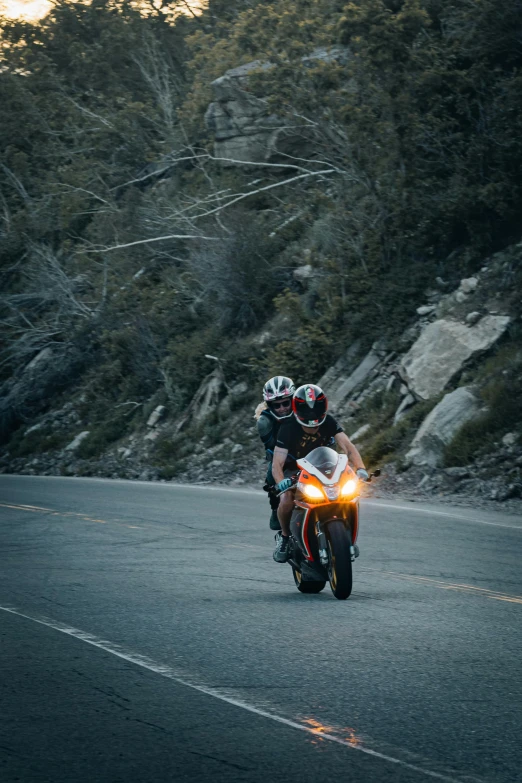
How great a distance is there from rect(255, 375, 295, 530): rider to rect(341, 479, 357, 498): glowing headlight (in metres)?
0.98

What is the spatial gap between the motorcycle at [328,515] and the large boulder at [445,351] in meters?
13.3

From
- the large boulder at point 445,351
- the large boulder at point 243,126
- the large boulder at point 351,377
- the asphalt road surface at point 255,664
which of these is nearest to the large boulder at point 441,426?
the large boulder at point 445,351

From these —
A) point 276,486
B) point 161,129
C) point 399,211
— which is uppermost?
point 161,129

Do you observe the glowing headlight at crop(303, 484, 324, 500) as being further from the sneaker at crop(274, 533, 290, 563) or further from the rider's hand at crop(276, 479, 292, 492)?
the sneaker at crop(274, 533, 290, 563)

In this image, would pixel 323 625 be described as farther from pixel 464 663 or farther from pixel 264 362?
pixel 264 362

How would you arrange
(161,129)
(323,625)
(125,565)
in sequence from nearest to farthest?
(323,625) < (125,565) < (161,129)

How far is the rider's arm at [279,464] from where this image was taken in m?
9.27

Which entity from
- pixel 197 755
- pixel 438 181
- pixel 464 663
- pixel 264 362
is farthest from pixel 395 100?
pixel 197 755

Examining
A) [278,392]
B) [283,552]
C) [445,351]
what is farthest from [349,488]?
[445,351]

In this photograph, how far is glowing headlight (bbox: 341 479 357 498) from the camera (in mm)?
8805

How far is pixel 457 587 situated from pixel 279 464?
194 centimetres

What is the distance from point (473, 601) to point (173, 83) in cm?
4030

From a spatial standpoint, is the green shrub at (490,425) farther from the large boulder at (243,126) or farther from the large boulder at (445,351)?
the large boulder at (243,126)

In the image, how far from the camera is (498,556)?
453 inches
